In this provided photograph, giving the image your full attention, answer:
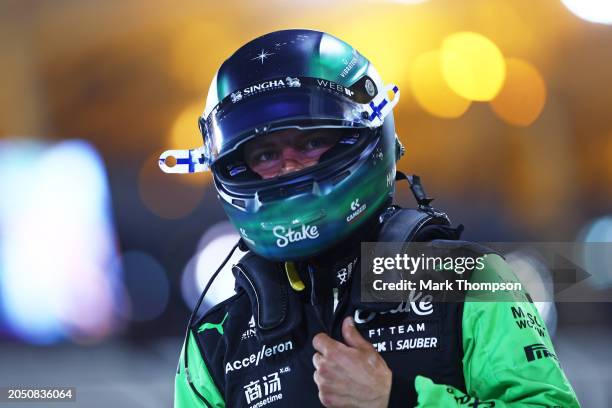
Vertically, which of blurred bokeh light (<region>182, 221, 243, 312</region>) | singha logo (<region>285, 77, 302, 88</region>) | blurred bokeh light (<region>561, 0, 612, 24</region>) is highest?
blurred bokeh light (<region>561, 0, 612, 24</region>)

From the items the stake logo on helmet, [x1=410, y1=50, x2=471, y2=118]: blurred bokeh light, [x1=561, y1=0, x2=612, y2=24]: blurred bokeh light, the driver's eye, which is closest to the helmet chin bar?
the stake logo on helmet

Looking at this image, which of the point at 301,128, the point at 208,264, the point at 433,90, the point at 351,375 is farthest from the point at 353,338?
the point at 433,90

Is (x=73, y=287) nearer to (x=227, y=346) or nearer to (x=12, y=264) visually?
(x=12, y=264)

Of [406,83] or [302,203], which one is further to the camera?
[406,83]

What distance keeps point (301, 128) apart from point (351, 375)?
1.59 feet

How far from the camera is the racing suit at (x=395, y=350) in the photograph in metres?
1.30

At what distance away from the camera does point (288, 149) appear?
5.13ft

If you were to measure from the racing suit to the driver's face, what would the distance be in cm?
20

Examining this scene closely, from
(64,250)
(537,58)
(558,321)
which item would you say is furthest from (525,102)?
(64,250)

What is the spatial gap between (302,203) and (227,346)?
13.0 inches

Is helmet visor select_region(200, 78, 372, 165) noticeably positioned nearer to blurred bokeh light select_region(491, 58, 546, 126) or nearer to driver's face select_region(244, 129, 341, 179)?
driver's face select_region(244, 129, 341, 179)

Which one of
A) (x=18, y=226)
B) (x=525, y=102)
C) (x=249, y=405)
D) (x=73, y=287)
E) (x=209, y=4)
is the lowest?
(x=249, y=405)

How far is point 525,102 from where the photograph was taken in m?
3.64

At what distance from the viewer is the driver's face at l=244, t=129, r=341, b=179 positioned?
5.11ft
